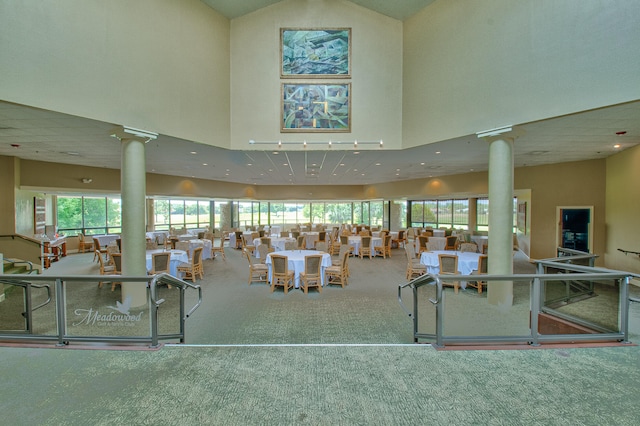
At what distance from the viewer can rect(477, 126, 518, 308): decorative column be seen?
227 inches

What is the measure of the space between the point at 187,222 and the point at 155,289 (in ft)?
53.8

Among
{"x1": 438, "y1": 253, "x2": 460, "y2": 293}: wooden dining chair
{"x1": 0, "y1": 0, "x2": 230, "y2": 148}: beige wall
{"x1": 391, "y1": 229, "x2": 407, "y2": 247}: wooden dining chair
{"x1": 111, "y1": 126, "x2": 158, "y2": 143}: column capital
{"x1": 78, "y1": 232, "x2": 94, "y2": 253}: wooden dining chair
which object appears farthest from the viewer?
{"x1": 391, "y1": 229, "x2": 407, "y2": 247}: wooden dining chair

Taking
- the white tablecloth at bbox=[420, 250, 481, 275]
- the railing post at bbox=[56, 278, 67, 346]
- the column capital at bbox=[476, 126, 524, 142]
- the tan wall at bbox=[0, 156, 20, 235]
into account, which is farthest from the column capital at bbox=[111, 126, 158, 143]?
the white tablecloth at bbox=[420, 250, 481, 275]

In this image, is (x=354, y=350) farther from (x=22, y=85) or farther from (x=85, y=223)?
(x=85, y=223)

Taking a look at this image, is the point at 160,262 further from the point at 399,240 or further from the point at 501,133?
the point at 399,240

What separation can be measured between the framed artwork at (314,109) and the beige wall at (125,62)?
1.60 meters

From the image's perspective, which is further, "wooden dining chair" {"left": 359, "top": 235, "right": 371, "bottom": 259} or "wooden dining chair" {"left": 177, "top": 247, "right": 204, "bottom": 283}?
"wooden dining chair" {"left": 359, "top": 235, "right": 371, "bottom": 259}

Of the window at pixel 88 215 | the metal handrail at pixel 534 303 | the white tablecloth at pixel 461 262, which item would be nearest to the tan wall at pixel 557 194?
the white tablecloth at pixel 461 262

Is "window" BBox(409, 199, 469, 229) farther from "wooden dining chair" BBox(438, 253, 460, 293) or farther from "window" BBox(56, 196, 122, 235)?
"window" BBox(56, 196, 122, 235)

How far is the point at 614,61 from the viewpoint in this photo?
4.18 metres

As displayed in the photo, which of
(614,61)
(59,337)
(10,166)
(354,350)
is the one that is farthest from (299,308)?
(10,166)

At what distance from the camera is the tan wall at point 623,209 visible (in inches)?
282

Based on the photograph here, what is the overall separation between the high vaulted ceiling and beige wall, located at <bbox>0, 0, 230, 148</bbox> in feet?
0.78

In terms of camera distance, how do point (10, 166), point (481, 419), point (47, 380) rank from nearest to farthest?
point (481, 419) → point (47, 380) → point (10, 166)
